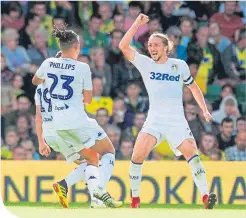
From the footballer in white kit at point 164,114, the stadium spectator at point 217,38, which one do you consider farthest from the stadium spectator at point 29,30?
the footballer in white kit at point 164,114

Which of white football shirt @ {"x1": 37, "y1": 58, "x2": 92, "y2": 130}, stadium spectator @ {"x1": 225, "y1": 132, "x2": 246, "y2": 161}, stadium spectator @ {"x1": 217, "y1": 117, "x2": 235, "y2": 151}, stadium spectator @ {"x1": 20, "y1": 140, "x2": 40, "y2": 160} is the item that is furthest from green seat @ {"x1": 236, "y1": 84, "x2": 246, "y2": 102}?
white football shirt @ {"x1": 37, "y1": 58, "x2": 92, "y2": 130}

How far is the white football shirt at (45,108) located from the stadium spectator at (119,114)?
5280 mm

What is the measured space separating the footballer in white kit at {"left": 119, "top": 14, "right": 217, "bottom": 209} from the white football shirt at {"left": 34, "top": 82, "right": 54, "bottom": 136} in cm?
103

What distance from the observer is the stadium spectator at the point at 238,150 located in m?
15.7

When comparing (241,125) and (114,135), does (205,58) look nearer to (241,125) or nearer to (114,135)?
(241,125)

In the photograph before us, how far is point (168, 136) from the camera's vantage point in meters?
11.3

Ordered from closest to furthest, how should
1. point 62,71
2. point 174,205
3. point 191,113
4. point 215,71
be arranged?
point 62,71, point 174,205, point 191,113, point 215,71

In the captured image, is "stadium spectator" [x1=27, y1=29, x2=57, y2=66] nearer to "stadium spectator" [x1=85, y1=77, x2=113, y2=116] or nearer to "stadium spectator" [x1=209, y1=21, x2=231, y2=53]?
"stadium spectator" [x1=85, y1=77, x2=113, y2=116]

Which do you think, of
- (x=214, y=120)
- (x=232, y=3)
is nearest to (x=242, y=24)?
(x=232, y=3)

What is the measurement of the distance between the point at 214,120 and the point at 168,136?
5343 mm

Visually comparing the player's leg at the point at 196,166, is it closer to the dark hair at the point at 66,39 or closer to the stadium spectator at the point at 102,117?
the dark hair at the point at 66,39

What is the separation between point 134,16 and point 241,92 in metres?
2.32

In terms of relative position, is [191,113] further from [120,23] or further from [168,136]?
[168,136]

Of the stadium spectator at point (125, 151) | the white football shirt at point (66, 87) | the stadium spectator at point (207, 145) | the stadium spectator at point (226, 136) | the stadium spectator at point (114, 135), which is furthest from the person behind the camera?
the stadium spectator at point (226, 136)
